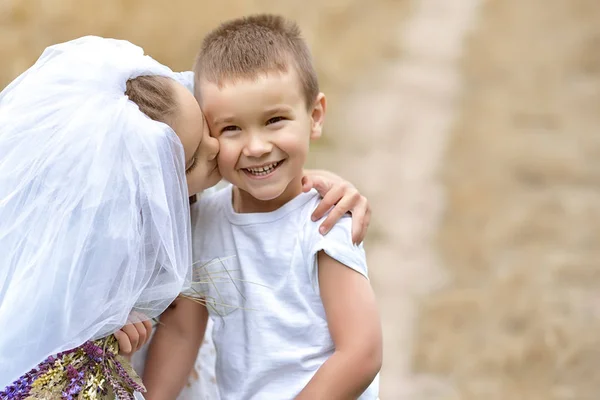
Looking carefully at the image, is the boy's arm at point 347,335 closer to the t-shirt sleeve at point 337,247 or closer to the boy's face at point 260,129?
the t-shirt sleeve at point 337,247

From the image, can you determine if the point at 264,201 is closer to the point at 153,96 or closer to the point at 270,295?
the point at 270,295

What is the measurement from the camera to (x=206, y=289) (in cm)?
234

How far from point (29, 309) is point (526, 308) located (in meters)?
4.06

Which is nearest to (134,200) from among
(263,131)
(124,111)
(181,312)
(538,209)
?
(124,111)

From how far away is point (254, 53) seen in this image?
7.22 feet

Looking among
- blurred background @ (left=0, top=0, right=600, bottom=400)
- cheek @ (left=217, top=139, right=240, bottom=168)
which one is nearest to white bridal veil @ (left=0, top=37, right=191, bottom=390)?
cheek @ (left=217, top=139, right=240, bottom=168)

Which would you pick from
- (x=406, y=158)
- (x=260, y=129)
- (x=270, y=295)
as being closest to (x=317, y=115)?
(x=260, y=129)

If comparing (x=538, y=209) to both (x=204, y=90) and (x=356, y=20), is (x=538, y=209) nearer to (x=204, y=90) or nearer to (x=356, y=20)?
(x=356, y=20)

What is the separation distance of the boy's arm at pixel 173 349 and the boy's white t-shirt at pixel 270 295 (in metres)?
0.09

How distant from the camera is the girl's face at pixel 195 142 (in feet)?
6.81

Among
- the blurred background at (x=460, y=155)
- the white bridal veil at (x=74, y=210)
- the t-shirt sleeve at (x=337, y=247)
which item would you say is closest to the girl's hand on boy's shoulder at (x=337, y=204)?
the t-shirt sleeve at (x=337, y=247)

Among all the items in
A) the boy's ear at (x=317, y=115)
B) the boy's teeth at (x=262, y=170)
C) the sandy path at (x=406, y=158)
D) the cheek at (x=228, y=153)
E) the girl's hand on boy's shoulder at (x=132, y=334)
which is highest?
the boy's ear at (x=317, y=115)

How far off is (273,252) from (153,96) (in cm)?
50

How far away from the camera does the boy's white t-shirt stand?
2215 mm
